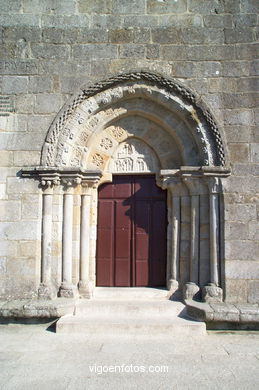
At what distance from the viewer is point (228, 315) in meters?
4.28

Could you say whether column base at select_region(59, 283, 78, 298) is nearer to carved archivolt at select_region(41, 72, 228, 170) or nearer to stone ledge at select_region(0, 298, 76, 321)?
stone ledge at select_region(0, 298, 76, 321)

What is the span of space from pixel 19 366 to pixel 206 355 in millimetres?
2009

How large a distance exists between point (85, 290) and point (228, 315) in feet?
6.80

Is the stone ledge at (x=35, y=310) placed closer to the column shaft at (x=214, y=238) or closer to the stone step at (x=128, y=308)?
the stone step at (x=128, y=308)

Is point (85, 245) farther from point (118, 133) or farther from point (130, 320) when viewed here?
point (118, 133)

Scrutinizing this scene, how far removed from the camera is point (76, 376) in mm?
3141

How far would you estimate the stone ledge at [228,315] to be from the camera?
168 inches

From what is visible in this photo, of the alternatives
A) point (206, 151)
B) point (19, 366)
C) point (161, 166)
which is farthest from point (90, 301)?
point (206, 151)

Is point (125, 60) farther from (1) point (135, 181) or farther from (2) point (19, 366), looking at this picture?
(2) point (19, 366)

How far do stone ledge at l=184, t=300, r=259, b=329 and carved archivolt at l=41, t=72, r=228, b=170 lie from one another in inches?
79.7

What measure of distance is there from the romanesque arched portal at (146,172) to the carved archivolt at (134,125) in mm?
15

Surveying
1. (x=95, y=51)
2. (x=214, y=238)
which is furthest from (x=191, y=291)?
(x=95, y=51)

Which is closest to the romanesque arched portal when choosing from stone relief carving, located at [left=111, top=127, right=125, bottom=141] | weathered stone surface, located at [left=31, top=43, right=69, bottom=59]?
stone relief carving, located at [left=111, top=127, right=125, bottom=141]

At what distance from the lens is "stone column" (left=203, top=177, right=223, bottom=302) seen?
4.61m
